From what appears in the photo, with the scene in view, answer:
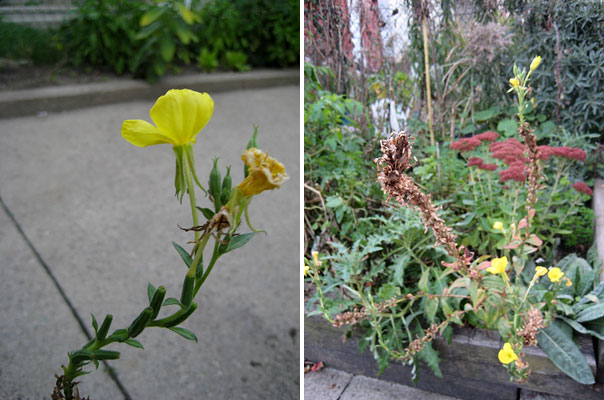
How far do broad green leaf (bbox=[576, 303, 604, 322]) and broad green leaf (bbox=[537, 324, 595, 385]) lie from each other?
0.08 metres

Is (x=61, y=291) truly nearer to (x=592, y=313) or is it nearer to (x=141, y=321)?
(x=141, y=321)

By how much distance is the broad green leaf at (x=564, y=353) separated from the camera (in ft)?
5.41

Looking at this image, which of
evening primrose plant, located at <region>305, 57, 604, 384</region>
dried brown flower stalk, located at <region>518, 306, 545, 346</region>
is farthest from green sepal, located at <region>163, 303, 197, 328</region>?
dried brown flower stalk, located at <region>518, 306, 545, 346</region>

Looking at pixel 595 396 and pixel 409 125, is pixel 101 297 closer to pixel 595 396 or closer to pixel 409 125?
pixel 409 125

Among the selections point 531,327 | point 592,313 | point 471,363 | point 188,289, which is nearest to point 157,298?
point 188,289

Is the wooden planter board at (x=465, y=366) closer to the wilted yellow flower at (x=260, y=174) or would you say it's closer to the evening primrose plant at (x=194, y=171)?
the evening primrose plant at (x=194, y=171)

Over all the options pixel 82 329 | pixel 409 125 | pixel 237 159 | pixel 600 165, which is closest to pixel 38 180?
pixel 237 159

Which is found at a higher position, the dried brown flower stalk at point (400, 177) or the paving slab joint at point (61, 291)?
the dried brown flower stalk at point (400, 177)

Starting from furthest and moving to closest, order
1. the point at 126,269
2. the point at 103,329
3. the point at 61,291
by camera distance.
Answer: the point at 126,269, the point at 61,291, the point at 103,329

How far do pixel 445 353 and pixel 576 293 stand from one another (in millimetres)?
477

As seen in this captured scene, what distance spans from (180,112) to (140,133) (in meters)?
0.07

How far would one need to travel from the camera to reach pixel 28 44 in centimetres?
444

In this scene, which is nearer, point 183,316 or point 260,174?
point 260,174

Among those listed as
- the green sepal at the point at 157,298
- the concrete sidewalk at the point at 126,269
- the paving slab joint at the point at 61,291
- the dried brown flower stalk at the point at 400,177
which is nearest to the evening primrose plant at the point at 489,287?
the dried brown flower stalk at the point at 400,177
